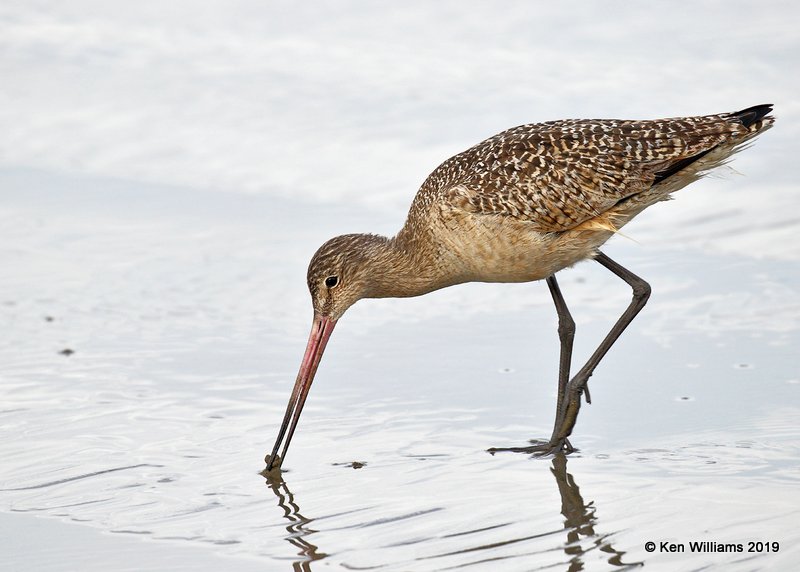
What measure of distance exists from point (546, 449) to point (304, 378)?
4.51 ft

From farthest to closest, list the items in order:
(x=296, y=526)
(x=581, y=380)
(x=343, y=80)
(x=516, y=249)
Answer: (x=343, y=80) → (x=516, y=249) → (x=581, y=380) → (x=296, y=526)

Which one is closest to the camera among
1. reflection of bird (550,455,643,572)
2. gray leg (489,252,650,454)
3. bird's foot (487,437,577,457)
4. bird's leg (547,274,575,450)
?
reflection of bird (550,455,643,572)

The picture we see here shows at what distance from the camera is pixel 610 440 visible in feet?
22.7

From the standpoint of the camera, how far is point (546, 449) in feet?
22.2

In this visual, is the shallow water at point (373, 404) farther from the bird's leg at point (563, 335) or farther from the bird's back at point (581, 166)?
the bird's back at point (581, 166)

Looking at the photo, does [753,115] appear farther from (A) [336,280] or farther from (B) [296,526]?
(B) [296,526]

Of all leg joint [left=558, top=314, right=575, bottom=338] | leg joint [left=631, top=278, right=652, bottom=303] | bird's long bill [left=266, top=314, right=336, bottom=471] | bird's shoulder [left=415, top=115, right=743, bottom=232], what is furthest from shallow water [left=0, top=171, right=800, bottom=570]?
bird's shoulder [left=415, top=115, right=743, bottom=232]

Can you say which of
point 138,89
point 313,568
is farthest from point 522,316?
point 138,89

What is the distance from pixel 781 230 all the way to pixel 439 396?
3636mm

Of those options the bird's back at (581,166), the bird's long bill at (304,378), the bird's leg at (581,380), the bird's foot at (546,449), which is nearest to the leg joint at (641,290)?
the bird's leg at (581,380)

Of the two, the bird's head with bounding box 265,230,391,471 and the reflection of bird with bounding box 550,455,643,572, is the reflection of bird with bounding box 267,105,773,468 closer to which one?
the bird's head with bounding box 265,230,391,471

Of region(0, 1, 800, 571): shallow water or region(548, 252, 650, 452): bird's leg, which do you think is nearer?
region(0, 1, 800, 571): shallow water

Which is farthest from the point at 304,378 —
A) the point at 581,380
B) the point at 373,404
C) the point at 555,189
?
the point at 555,189

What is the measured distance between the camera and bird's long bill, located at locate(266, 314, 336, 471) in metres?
6.75
